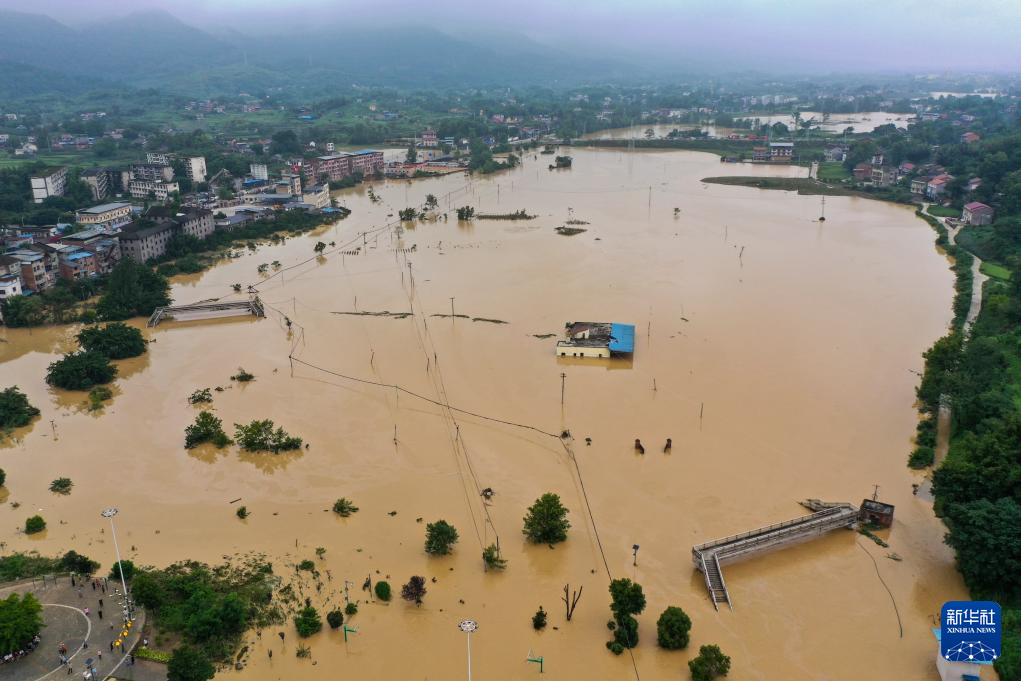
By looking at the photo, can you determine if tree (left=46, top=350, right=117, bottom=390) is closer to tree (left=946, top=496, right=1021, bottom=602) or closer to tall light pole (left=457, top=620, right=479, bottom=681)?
tall light pole (left=457, top=620, right=479, bottom=681)

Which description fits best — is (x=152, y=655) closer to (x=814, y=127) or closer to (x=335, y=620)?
(x=335, y=620)

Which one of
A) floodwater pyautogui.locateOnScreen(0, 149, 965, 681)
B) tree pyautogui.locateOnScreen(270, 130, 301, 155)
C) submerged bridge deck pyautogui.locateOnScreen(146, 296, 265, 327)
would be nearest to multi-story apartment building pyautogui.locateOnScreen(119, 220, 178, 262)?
floodwater pyautogui.locateOnScreen(0, 149, 965, 681)

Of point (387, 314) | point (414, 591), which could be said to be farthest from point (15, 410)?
point (414, 591)

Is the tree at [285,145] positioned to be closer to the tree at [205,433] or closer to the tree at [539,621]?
the tree at [205,433]

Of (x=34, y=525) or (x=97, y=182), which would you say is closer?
(x=34, y=525)

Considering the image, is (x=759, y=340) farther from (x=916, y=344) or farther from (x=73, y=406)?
(x=73, y=406)

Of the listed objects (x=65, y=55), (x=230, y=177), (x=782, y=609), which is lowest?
(x=782, y=609)

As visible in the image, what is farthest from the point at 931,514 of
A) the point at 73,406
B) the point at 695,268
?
the point at 73,406
